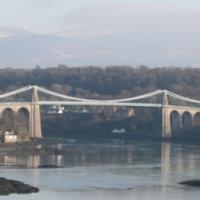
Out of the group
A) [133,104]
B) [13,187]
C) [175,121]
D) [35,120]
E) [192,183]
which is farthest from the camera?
[175,121]

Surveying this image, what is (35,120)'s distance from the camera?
166ft

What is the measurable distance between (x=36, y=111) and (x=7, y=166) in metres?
20.2

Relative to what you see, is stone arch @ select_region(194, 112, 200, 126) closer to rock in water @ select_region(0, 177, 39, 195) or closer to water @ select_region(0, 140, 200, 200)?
water @ select_region(0, 140, 200, 200)

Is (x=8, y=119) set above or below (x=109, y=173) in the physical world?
above

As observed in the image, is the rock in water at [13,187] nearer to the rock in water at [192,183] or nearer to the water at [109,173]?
the water at [109,173]

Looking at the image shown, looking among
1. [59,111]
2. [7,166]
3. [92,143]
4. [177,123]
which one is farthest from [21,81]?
[7,166]

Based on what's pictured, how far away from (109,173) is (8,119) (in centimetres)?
1603

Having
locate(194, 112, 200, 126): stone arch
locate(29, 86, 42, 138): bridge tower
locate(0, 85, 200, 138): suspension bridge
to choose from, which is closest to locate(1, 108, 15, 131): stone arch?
locate(0, 85, 200, 138): suspension bridge

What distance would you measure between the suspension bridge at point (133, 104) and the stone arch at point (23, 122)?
267 millimetres

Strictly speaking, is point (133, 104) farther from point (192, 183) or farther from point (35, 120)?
point (192, 183)

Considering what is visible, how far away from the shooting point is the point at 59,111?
59.4m

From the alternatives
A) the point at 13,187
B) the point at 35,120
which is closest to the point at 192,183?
the point at 13,187

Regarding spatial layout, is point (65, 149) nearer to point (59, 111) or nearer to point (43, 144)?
point (43, 144)

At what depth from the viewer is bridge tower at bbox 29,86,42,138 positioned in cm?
4941
